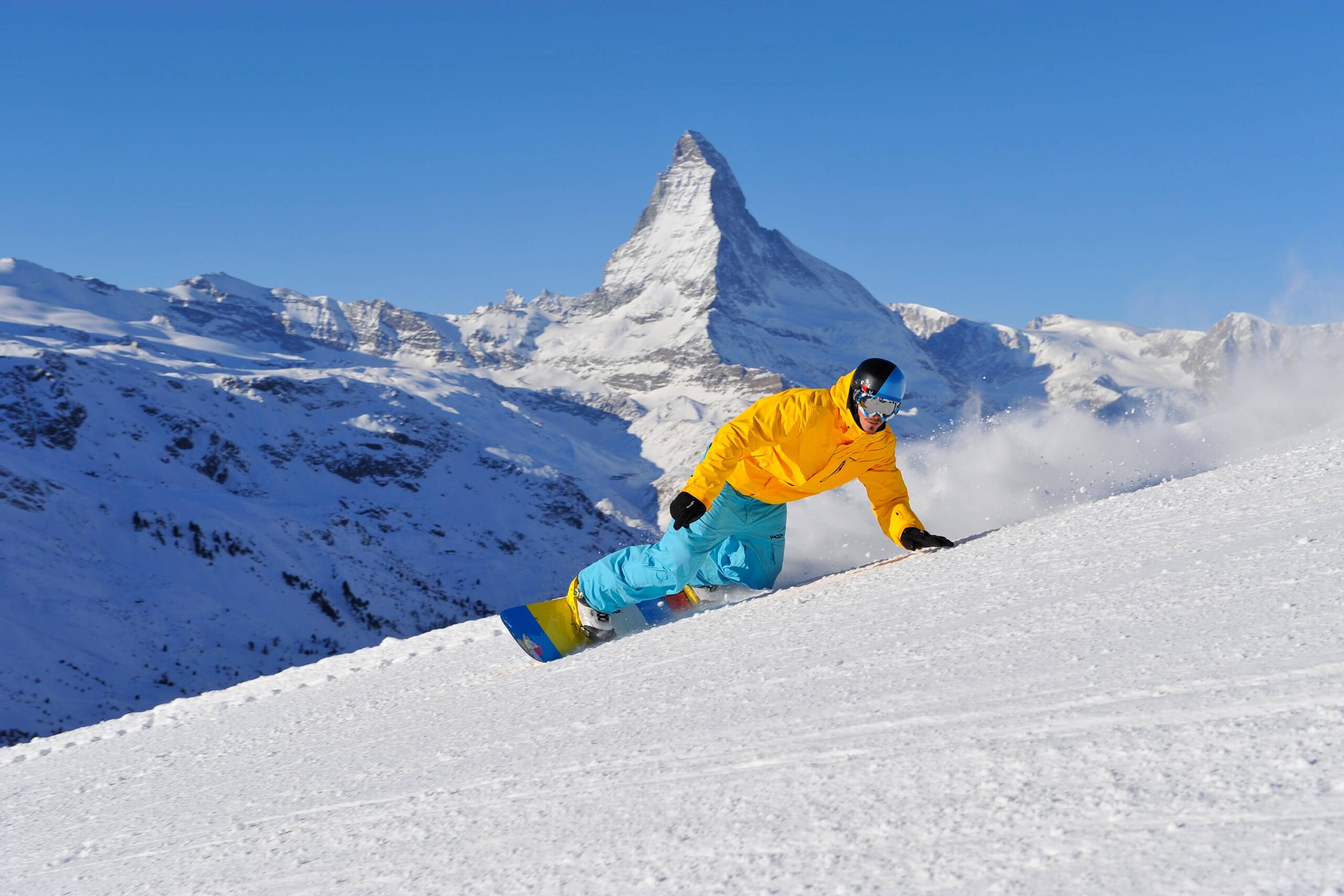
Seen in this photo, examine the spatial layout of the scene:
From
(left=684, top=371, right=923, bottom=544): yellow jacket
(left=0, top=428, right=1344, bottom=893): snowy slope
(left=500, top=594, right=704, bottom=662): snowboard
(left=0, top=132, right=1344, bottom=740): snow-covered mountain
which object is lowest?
(left=0, top=428, right=1344, bottom=893): snowy slope

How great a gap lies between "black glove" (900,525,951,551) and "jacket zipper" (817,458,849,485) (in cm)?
60

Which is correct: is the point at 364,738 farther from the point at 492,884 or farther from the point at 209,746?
the point at 492,884

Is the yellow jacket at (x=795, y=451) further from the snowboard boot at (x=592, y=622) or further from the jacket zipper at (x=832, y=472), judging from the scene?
the snowboard boot at (x=592, y=622)

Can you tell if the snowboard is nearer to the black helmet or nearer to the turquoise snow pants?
the turquoise snow pants

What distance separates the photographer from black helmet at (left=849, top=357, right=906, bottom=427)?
16.4ft

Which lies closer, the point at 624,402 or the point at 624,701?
the point at 624,701

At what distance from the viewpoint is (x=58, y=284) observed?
590 ft

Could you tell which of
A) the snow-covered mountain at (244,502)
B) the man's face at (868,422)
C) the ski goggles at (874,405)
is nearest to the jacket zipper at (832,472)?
the man's face at (868,422)

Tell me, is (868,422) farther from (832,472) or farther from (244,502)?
(244,502)

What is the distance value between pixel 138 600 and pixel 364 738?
171ft

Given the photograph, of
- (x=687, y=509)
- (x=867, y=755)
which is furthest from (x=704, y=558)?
(x=867, y=755)

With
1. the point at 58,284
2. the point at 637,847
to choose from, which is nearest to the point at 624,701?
the point at 637,847

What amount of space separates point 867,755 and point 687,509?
8.74 feet

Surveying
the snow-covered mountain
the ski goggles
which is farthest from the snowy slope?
the snow-covered mountain
